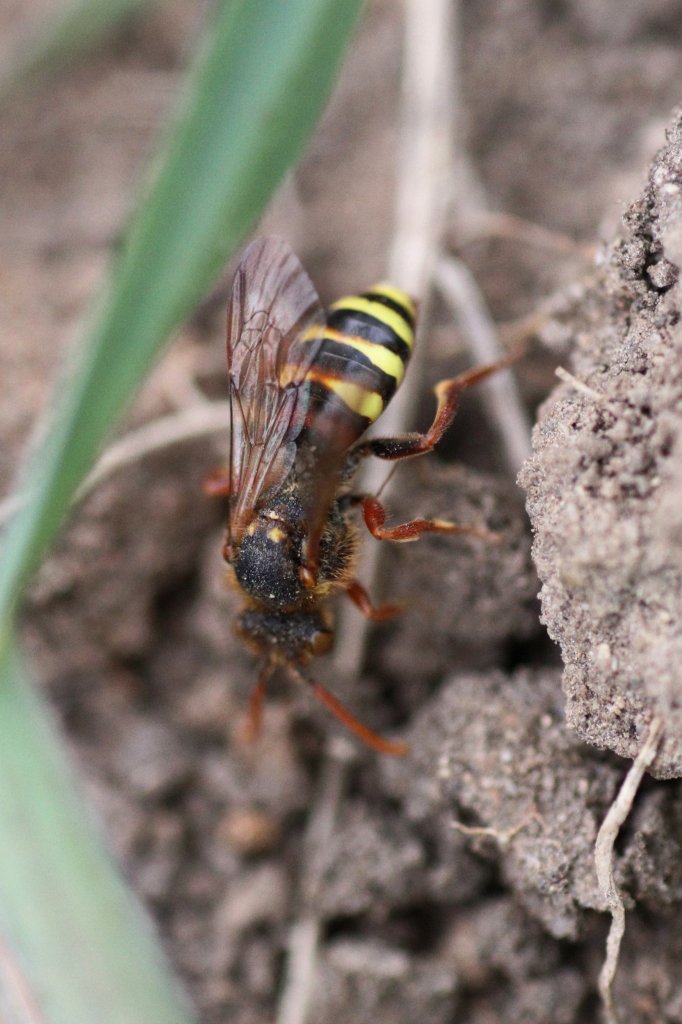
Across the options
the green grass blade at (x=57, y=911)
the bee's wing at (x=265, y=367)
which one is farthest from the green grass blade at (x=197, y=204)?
the green grass blade at (x=57, y=911)

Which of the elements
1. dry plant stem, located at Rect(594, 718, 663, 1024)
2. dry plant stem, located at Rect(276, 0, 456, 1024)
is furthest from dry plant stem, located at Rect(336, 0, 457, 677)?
dry plant stem, located at Rect(594, 718, 663, 1024)

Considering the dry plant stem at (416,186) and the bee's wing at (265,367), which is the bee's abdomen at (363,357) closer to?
the bee's wing at (265,367)

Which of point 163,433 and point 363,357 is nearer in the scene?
point 363,357

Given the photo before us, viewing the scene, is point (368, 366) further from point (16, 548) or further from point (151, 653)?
point (151, 653)

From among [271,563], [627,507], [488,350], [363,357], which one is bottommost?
[627,507]

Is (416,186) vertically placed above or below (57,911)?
above

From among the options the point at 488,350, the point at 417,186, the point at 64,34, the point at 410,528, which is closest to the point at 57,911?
the point at 410,528

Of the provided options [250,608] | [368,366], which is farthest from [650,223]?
[250,608]

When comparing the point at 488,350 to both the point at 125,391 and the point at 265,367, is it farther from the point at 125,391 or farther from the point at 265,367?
the point at 125,391
